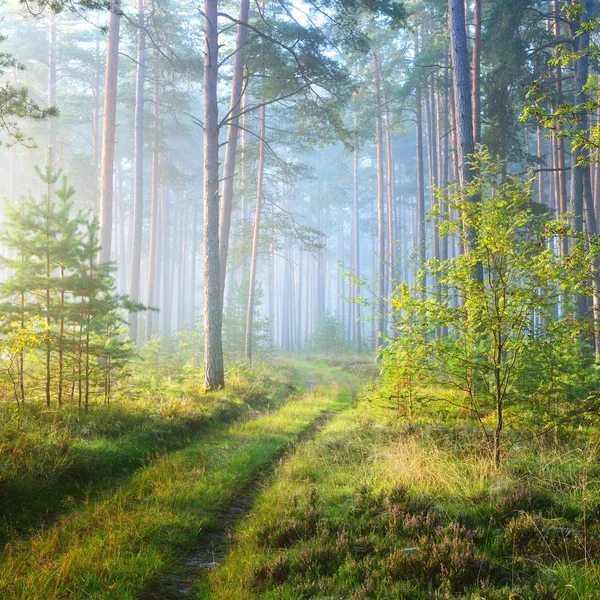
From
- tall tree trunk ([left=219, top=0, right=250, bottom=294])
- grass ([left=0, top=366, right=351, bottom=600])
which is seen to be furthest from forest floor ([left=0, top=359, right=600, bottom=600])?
tall tree trunk ([left=219, top=0, right=250, bottom=294])

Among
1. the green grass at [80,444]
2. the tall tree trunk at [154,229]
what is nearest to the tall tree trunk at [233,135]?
the green grass at [80,444]

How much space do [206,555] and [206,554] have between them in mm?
28

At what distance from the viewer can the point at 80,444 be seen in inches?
260

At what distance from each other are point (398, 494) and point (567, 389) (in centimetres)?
370

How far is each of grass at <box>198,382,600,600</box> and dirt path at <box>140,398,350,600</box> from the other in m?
0.18

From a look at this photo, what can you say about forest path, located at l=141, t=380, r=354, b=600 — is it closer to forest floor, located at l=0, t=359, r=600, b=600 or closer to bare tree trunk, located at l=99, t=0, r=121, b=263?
forest floor, located at l=0, t=359, r=600, b=600

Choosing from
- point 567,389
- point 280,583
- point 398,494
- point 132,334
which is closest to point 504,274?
point 567,389

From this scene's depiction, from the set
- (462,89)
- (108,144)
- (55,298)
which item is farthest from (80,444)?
(108,144)

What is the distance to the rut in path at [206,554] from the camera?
3.79m

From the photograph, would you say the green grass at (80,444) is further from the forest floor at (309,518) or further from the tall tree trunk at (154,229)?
the tall tree trunk at (154,229)

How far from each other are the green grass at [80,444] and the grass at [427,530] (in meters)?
2.25

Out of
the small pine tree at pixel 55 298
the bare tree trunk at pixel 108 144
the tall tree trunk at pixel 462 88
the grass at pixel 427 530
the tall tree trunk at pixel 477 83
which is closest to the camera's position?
the grass at pixel 427 530

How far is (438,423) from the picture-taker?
786 cm

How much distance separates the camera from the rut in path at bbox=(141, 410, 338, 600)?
3.79 meters
